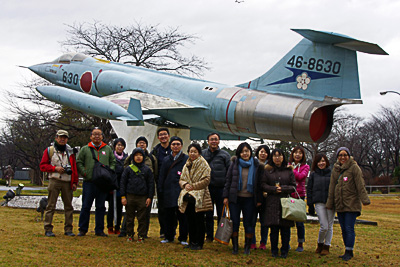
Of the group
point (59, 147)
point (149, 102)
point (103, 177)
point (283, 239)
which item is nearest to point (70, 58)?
point (149, 102)

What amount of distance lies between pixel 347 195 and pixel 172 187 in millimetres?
2805

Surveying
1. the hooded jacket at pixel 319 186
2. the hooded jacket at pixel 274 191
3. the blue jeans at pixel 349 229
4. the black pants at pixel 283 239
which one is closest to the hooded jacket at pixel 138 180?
the hooded jacket at pixel 274 191

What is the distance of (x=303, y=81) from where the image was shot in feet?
32.8

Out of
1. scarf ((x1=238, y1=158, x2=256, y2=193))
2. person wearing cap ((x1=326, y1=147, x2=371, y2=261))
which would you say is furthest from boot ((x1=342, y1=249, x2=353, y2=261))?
scarf ((x1=238, y1=158, x2=256, y2=193))

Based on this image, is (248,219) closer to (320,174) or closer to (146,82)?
(320,174)

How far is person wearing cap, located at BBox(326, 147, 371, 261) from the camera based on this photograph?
6.21 meters

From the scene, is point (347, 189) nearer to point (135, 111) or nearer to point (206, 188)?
point (206, 188)

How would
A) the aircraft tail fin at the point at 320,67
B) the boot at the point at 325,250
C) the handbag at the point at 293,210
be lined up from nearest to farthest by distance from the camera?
1. the handbag at the point at 293,210
2. the boot at the point at 325,250
3. the aircraft tail fin at the point at 320,67

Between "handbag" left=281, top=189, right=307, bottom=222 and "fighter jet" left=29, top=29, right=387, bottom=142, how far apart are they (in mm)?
3682

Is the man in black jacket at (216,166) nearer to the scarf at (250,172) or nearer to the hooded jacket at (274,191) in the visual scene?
the scarf at (250,172)

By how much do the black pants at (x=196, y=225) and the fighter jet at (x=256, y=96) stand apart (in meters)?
4.11

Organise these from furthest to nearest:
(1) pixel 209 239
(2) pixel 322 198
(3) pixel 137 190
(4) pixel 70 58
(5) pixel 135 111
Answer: (4) pixel 70 58
(5) pixel 135 111
(1) pixel 209 239
(3) pixel 137 190
(2) pixel 322 198

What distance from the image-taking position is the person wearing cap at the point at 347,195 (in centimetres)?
621

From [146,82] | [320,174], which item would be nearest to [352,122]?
[146,82]
